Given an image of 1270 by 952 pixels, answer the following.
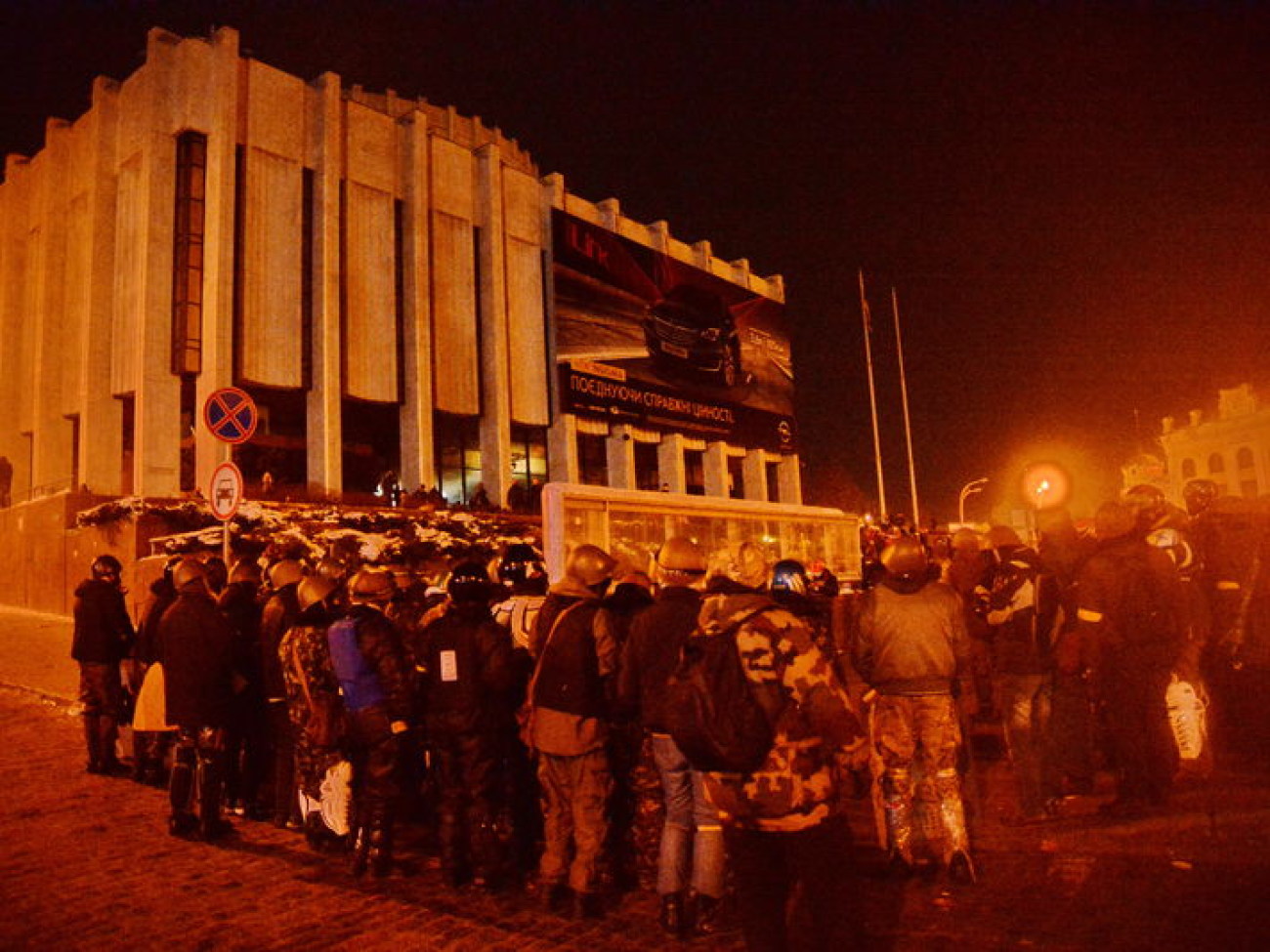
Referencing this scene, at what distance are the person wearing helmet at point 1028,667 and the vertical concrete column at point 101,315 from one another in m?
25.5

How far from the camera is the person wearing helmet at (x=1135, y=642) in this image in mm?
5855

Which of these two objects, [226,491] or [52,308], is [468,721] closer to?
[226,491]

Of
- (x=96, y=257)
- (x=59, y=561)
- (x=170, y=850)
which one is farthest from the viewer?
(x=96, y=257)

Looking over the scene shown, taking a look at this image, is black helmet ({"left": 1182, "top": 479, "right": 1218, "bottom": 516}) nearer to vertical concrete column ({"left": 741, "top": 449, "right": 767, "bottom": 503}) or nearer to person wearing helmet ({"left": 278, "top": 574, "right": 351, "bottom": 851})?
person wearing helmet ({"left": 278, "top": 574, "right": 351, "bottom": 851})

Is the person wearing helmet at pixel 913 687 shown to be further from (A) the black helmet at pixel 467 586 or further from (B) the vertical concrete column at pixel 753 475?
(B) the vertical concrete column at pixel 753 475

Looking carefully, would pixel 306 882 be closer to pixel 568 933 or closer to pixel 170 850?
pixel 170 850

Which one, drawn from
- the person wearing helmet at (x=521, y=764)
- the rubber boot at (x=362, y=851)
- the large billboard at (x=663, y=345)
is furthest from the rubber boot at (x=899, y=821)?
the large billboard at (x=663, y=345)

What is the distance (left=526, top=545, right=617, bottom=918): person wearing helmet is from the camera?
465 centimetres

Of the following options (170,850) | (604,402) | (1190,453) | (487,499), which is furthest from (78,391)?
(1190,453)

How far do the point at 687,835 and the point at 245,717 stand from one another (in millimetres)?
4218

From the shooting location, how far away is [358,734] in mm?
5387

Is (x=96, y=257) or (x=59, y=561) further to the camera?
(x=96, y=257)

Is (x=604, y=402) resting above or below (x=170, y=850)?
above

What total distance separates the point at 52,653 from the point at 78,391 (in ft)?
49.7
